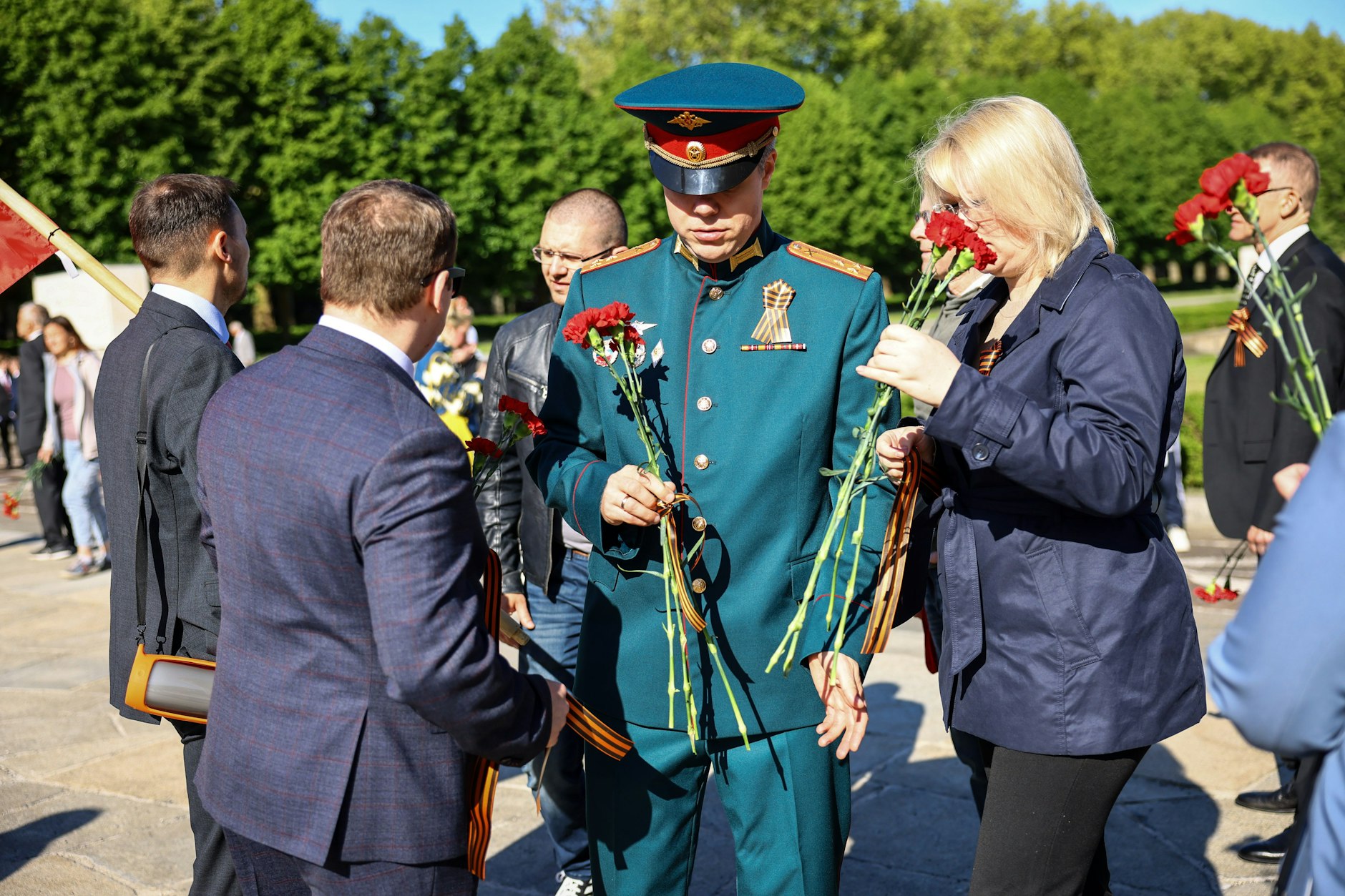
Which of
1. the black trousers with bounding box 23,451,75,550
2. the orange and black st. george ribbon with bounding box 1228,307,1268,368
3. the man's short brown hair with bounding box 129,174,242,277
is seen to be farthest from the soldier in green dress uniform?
the black trousers with bounding box 23,451,75,550

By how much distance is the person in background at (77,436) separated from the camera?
9664 millimetres

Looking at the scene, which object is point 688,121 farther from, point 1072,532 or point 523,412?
point 1072,532

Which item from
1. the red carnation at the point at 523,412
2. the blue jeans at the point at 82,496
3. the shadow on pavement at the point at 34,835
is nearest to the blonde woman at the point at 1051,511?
the red carnation at the point at 523,412

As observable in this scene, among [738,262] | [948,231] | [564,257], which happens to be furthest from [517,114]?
[948,231]

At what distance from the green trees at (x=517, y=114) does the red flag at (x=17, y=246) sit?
26.7 meters

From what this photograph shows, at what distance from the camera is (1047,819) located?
2.40 m

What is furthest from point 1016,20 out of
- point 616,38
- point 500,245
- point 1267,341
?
point 1267,341

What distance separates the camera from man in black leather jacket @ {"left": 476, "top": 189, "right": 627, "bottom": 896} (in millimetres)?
3926

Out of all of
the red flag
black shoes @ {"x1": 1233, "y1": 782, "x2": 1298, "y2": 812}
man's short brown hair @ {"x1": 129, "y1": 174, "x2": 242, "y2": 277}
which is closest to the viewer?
man's short brown hair @ {"x1": 129, "y1": 174, "x2": 242, "y2": 277}

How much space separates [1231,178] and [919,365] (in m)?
0.63

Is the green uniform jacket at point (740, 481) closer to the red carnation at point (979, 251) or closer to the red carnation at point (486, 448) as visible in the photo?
the red carnation at point (486, 448)

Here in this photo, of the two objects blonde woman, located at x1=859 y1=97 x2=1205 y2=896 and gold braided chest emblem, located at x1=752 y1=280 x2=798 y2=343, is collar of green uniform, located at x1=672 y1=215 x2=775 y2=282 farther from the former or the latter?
blonde woman, located at x1=859 y1=97 x2=1205 y2=896

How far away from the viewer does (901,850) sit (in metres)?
4.16

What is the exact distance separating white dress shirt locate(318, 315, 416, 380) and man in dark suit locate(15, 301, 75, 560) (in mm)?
9395
